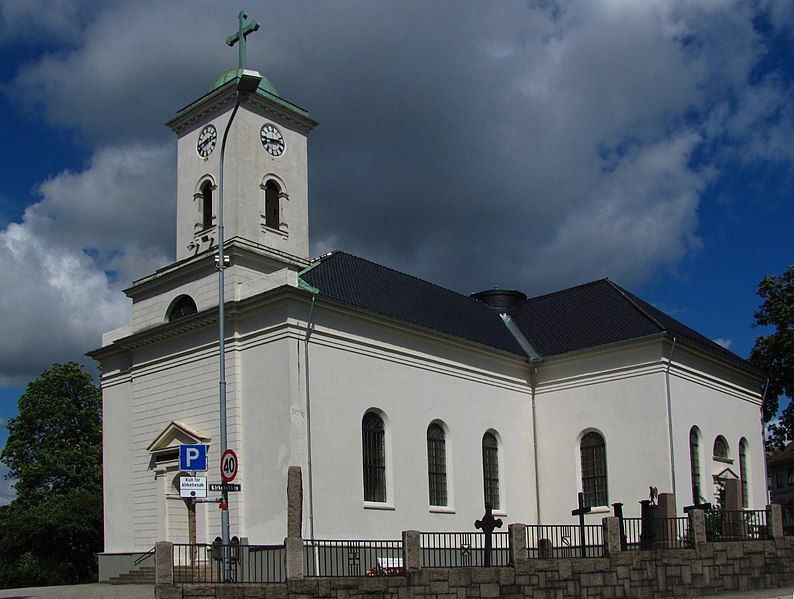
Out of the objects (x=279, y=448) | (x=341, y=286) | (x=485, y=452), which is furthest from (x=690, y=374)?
(x=279, y=448)

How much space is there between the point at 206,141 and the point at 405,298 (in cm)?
899

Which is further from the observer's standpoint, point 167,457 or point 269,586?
point 167,457

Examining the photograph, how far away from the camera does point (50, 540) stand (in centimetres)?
4153

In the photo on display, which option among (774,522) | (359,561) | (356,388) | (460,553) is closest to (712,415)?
(774,522)

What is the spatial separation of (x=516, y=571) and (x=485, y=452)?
1201 centimetres

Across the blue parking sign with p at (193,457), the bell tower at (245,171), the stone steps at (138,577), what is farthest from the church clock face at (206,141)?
the blue parking sign with p at (193,457)

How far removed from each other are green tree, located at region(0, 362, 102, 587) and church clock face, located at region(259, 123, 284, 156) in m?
20.3

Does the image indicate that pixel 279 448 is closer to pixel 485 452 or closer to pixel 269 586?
pixel 269 586

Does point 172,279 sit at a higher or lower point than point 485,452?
higher

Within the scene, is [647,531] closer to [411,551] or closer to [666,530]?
[666,530]

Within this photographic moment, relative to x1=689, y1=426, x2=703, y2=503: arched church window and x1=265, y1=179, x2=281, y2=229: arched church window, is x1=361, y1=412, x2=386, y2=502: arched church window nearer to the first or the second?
x1=265, y1=179, x2=281, y2=229: arched church window

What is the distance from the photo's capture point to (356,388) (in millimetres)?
28000

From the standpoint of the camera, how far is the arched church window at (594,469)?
33.3m

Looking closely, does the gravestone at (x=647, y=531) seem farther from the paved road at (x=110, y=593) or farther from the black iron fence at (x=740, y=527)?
the black iron fence at (x=740, y=527)
